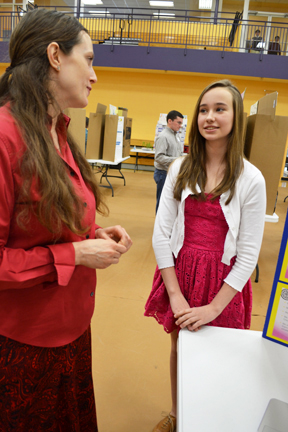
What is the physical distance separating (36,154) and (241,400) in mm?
691

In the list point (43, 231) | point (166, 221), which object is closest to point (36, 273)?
point (43, 231)

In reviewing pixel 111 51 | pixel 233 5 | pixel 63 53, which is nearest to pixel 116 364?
pixel 63 53

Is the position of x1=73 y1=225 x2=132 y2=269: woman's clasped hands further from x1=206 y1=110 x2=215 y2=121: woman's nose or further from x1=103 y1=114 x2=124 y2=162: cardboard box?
x1=103 y1=114 x2=124 y2=162: cardboard box

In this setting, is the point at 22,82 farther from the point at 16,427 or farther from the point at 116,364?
the point at 116,364

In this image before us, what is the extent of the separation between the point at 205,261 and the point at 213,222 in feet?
0.49

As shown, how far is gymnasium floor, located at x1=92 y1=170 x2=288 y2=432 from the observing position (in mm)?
1621

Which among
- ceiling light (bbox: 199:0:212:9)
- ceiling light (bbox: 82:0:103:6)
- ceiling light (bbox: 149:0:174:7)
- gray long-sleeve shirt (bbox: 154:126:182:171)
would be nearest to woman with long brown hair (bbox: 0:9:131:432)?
gray long-sleeve shirt (bbox: 154:126:182:171)

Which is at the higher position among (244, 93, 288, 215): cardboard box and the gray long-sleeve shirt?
(244, 93, 288, 215): cardboard box

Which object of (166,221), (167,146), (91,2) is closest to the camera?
(166,221)

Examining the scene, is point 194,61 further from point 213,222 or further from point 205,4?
point 213,222

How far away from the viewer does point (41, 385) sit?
3.03ft

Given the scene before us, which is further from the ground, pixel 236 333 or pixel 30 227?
pixel 30 227

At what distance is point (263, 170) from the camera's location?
2582mm

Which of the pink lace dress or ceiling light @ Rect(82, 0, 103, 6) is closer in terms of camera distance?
the pink lace dress
